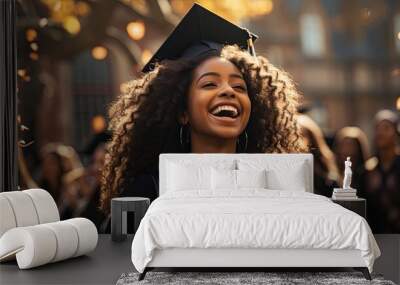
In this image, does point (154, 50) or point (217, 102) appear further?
point (154, 50)

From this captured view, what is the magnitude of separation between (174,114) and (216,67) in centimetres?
66

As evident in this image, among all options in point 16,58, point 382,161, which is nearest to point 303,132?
point 382,161

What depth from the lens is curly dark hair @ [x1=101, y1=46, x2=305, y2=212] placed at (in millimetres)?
7074

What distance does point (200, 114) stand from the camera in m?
7.05

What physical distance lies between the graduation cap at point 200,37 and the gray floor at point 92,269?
7.09 ft

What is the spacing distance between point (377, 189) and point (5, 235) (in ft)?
12.7

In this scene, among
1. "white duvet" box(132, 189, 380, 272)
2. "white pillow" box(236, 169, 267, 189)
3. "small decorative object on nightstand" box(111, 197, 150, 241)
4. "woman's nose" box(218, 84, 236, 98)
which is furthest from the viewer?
"woman's nose" box(218, 84, 236, 98)

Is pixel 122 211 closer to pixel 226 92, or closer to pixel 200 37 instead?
pixel 226 92

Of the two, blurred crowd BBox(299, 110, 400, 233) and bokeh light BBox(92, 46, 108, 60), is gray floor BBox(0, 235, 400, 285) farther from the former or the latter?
bokeh light BBox(92, 46, 108, 60)

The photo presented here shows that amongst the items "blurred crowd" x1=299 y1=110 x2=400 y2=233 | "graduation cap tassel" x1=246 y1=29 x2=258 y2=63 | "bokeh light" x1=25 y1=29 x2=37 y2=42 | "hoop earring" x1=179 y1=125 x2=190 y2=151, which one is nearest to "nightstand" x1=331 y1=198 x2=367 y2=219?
"blurred crowd" x1=299 y1=110 x2=400 y2=233

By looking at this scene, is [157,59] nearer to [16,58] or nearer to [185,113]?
[185,113]

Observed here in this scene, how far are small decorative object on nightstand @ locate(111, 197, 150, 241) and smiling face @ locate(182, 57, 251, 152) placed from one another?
3.19ft

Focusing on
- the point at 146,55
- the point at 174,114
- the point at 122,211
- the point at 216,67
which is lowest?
the point at 122,211

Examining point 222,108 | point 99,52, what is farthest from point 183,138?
point 99,52
